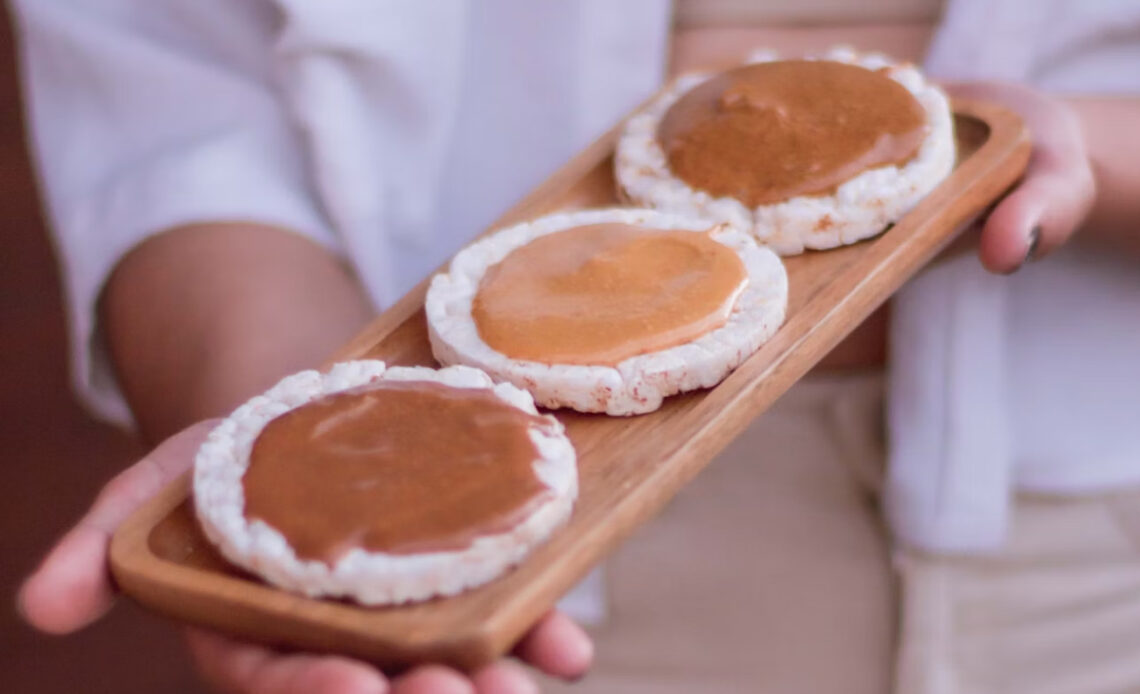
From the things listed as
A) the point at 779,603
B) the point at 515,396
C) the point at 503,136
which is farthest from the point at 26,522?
the point at 515,396

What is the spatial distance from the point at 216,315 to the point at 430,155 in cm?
24

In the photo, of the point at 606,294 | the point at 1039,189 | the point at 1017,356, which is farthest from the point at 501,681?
the point at 1017,356

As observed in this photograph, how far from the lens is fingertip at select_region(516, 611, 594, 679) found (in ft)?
1.75

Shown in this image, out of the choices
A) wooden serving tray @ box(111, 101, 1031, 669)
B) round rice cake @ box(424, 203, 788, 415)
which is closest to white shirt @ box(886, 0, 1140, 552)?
wooden serving tray @ box(111, 101, 1031, 669)

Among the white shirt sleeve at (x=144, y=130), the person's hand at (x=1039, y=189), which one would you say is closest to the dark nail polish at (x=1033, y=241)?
the person's hand at (x=1039, y=189)

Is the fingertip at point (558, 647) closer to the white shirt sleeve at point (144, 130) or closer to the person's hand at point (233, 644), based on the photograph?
the person's hand at point (233, 644)

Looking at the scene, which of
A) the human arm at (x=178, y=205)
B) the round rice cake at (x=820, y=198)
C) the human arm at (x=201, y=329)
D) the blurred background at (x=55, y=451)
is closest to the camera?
the human arm at (x=201, y=329)

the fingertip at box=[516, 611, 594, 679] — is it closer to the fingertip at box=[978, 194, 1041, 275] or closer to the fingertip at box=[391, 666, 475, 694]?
the fingertip at box=[391, 666, 475, 694]

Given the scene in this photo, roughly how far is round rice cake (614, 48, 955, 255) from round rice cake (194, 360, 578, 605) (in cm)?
23

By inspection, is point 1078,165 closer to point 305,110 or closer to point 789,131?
point 789,131

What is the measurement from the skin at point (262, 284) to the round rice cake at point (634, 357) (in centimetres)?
15

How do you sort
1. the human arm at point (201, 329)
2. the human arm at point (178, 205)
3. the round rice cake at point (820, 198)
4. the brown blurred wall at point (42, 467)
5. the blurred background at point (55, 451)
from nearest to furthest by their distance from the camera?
1. the human arm at point (201, 329)
2. the round rice cake at point (820, 198)
3. the human arm at point (178, 205)
4. the blurred background at point (55, 451)
5. the brown blurred wall at point (42, 467)

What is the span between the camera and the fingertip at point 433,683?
1.57 ft

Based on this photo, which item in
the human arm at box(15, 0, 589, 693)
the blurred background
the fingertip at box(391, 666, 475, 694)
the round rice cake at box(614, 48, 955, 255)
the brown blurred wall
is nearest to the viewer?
the fingertip at box(391, 666, 475, 694)
